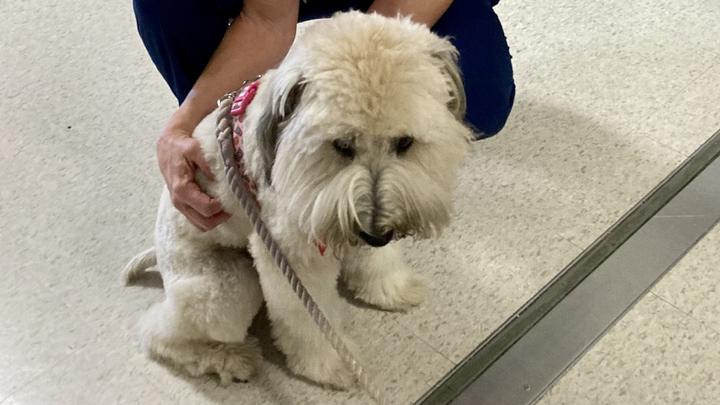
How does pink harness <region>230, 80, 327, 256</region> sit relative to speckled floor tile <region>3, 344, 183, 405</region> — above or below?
above

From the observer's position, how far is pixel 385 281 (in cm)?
140

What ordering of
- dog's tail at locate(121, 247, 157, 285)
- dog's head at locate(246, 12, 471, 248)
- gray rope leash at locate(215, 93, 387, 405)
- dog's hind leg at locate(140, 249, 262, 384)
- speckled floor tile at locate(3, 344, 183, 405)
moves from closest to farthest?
dog's head at locate(246, 12, 471, 248) → gray rope leash at locate(215, 93, 387, 405) → dog's hind leg at locate(140, 249, 262, 384) → speckled floor tile at locate(3, 344, 183, 405) → dog's tail at locate(121, 247, 157, 285)

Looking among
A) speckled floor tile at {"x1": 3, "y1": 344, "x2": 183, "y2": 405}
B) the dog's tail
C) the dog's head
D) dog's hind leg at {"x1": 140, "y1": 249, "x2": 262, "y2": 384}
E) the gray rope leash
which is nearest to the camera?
the dog's head

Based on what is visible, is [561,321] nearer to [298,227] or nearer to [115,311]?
[298,227]

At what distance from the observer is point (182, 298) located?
124 cm

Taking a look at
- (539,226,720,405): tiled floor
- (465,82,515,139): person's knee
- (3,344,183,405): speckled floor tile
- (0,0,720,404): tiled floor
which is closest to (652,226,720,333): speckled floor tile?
(539,226,720,405): tiled floor

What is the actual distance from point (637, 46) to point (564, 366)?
105cm

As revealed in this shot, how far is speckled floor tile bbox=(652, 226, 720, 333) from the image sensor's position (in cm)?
139

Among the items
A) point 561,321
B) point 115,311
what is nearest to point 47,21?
point 115,311

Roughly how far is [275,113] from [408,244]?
2.20ft

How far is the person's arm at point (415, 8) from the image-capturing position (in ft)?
4.36

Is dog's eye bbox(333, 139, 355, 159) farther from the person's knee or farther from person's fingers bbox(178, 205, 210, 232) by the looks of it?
the person's knee

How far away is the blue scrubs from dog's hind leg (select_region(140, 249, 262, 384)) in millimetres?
417

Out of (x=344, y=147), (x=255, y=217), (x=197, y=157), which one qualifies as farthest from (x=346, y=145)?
(x=197, y=157)
